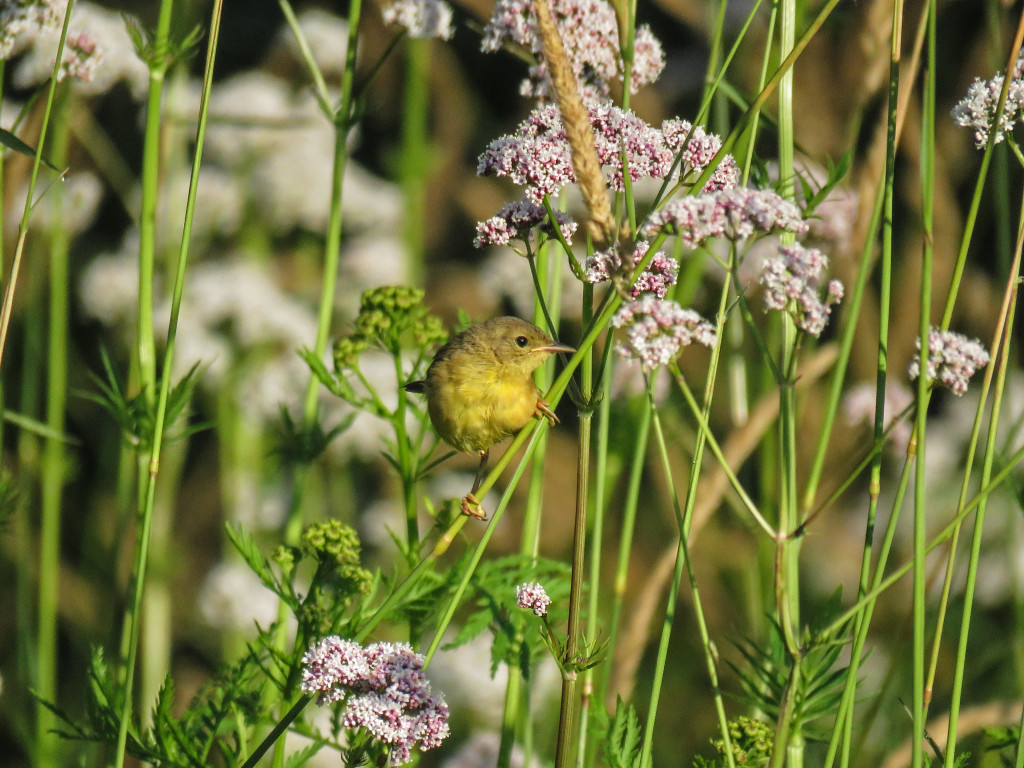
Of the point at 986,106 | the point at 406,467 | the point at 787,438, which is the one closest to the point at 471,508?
the point at 406,467

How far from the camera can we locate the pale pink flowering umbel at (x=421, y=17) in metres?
2.85

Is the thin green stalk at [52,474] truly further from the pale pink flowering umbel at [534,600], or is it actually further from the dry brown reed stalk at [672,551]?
the pale pink flowering umbel at [534,600]

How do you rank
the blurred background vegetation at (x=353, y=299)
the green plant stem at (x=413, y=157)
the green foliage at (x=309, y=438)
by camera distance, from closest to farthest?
the green foliage at (x=309, y=438)
the blurred background vegetation at (x=353, y=299)
the green plant stem at (x=413, y=157)

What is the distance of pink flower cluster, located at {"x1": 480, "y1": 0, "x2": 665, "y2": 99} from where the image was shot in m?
2.34

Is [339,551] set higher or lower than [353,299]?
lower

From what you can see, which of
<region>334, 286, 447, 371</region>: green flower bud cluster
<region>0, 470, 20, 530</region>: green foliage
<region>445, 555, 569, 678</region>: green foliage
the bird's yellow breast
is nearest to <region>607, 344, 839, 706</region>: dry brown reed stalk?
<region>445, 555, 569, 678</region>: green foliage

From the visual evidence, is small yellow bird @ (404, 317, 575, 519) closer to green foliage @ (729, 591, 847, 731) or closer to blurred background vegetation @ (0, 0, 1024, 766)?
blurred background vegetation @ (0, 0, 1024, 766)

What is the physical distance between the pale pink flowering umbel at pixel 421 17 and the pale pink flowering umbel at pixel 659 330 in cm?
151

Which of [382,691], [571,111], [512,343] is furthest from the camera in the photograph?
[512,343]

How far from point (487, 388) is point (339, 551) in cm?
78

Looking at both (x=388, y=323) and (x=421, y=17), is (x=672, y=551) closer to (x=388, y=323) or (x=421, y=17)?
(x=388, y=323)

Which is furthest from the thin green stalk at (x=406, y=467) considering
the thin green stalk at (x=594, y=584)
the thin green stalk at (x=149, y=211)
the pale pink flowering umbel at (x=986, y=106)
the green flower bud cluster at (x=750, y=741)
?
the pale pink flowering umbel at (x=986, y=106)

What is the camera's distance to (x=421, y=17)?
286 centimetres

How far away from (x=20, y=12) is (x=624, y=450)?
223cm
